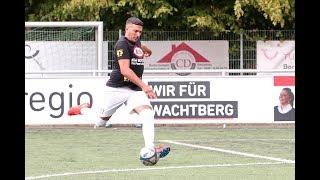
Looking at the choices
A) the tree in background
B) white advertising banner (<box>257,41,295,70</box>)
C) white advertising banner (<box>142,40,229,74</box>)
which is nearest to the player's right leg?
white advertising banner (<box>142,40,229,74</box>)

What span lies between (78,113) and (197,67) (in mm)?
7652

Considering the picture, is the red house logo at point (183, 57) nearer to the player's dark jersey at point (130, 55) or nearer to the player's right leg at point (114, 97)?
the player's right leg at point (114, 97)

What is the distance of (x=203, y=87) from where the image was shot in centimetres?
2206

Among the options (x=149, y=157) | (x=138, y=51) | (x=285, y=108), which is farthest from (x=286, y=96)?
(x=149, y=157)

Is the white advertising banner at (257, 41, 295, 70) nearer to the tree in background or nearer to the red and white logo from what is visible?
the tree in background

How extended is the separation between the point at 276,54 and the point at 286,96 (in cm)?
615

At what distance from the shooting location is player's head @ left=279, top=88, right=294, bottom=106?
22109 mm

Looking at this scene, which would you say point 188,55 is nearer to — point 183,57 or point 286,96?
point 183,57

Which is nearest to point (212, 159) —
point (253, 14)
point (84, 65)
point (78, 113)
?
point (78, 113)

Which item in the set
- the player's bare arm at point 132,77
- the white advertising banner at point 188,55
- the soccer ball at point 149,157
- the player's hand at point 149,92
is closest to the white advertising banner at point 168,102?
the white advertising banner at point 188,55

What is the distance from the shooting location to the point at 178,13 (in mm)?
30562

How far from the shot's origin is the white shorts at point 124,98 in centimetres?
1285

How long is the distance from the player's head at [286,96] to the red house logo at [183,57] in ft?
20.2
